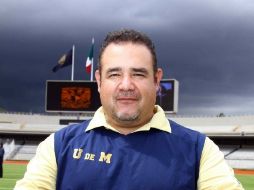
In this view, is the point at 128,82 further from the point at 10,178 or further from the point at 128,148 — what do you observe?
the point at 10,178

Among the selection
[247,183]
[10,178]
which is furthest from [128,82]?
[247,183]

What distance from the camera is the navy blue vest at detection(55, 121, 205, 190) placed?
2.72 m

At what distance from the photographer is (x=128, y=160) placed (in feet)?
9.02

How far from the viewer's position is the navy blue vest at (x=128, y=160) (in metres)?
2.72

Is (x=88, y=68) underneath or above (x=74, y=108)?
above

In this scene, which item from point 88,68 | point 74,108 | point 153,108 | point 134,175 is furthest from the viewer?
point 88,68

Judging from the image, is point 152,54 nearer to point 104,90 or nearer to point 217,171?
point 104,90

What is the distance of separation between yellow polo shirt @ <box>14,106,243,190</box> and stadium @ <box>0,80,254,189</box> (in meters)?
39.3

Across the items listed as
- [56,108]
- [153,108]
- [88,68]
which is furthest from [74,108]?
[153,108]

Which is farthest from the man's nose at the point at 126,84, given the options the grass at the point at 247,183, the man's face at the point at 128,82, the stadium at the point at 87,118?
the stadium at the point at 87,118

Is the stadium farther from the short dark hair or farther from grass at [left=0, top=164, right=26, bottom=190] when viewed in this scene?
the short dark hair

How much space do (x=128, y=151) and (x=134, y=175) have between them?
14 cm

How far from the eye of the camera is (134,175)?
271 centimetres

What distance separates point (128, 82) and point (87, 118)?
163ft
